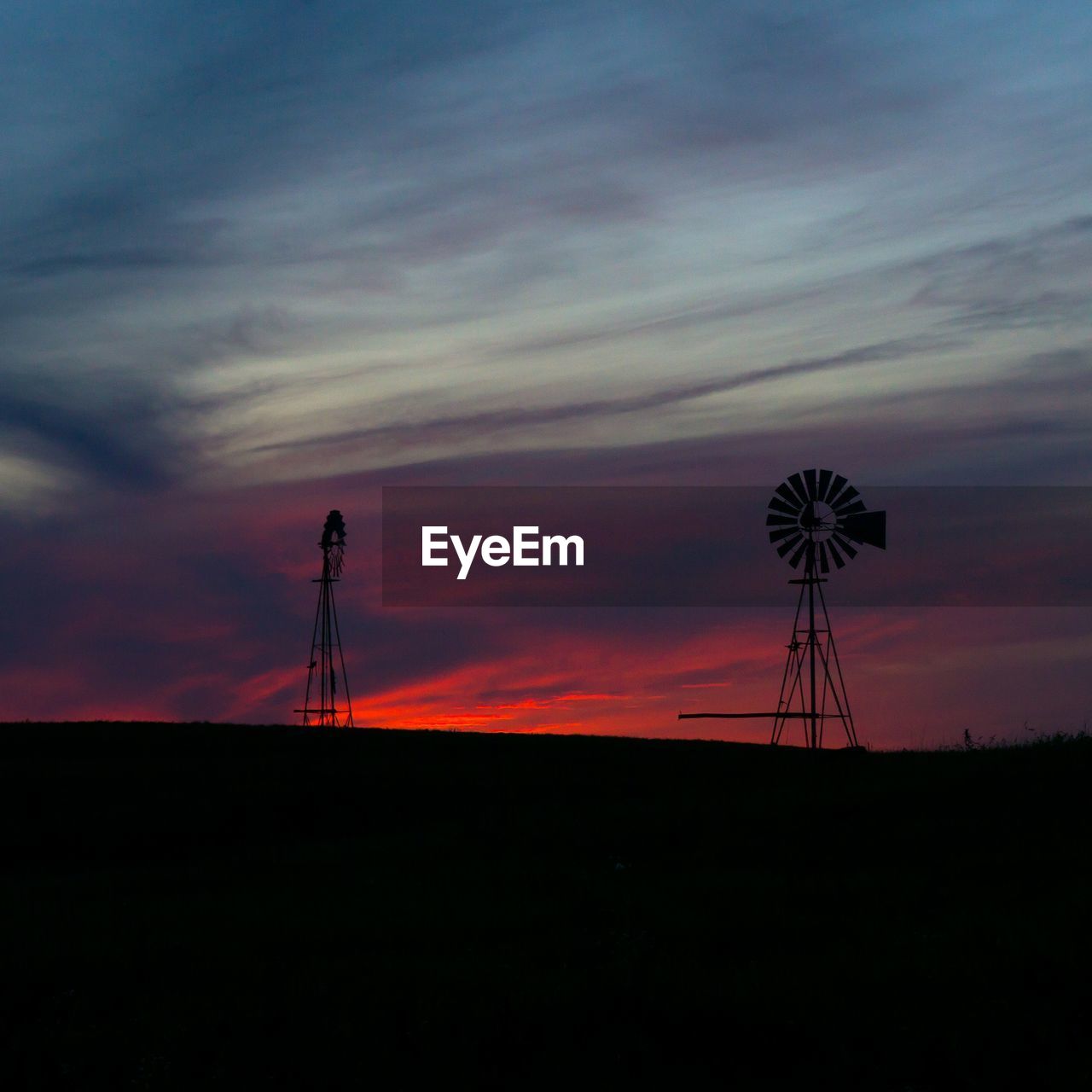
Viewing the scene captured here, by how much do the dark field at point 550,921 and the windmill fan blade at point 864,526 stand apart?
10.9 m

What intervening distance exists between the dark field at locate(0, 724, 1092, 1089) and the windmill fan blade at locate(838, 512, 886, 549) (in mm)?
10910

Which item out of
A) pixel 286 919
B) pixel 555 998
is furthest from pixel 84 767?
pixel 555 998

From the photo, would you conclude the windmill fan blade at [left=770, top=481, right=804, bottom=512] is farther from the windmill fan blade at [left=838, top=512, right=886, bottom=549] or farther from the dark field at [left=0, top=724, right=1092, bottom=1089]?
the dark field at [left=0, top=724, right=1092, bottom=1089]

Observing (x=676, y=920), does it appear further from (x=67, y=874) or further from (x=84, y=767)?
(x=84, y=767)

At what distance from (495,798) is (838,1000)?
20612 millimetres

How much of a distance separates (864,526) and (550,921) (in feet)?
98.8

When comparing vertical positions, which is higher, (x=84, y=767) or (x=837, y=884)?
(x=84, y=767)

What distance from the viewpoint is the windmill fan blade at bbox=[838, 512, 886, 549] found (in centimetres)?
4841

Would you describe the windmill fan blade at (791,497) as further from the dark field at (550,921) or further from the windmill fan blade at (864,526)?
the dark field at (550,921)

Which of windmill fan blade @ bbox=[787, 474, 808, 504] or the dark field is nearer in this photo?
the dark field

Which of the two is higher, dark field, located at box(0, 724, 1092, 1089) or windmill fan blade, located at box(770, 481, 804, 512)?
windmill fan blade, located at box(770, 481, 804, 512)

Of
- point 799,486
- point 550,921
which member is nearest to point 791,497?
point 799,486

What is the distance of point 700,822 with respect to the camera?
3016cm

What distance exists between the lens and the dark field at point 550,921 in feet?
49.4
